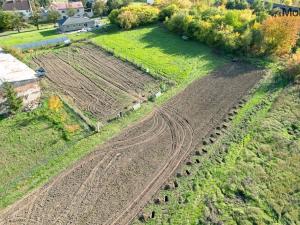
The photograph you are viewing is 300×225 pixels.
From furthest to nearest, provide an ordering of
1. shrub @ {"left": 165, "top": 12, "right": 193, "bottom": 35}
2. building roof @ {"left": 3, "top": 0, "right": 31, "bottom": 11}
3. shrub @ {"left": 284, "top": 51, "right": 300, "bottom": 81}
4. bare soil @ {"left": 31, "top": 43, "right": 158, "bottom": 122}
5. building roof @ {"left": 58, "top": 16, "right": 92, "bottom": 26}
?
building roof @ {"left": 3, "top": 0, "right": 31, "bottom": 11}
building roof @ {"left": 58, "top": 16, "right": 92, "bottom": 26}
shrub @ {"left": 165, "top": 12, "right": 193, "bottom": 35}
shrub @ {"left": 284, "top": 51, "right": 300, "bottom": 81}
bare soil @ {"left": 31, "top": 43, "right": 158, "bottom": 122}

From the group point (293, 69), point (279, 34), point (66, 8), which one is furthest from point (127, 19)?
point (293, 69)

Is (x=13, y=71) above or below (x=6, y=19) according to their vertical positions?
below

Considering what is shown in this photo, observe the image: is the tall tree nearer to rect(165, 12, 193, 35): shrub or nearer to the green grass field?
rect(165, 12, 193, 35): shrub

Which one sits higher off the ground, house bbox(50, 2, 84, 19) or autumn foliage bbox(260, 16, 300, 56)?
house bbox(50, 2, 84, 19)

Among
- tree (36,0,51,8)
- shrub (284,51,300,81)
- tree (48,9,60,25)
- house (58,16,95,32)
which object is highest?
tree (36,0,51,8)

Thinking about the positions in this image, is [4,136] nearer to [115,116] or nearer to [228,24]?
[115,116]

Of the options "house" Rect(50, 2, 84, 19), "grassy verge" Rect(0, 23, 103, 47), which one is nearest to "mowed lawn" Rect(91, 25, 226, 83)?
"grassy verge" Rect(0, 23, 103, 47)

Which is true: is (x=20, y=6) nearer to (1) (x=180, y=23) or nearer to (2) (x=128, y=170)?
(1) (x=180, y=23)
